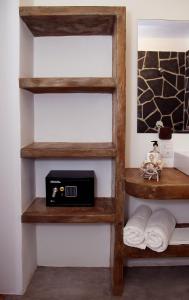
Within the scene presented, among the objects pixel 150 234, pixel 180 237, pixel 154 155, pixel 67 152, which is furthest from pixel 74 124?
pixel 180 237

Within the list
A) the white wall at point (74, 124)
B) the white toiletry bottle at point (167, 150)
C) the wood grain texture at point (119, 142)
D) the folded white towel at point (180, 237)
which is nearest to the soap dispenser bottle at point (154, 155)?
the white toiletry bottle at point (167, 150)

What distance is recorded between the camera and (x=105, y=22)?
70.7 inches

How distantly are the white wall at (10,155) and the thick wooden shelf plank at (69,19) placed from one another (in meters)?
0.12

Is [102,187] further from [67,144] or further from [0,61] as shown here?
[0,61]

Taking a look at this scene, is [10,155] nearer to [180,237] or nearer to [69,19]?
[69,19]

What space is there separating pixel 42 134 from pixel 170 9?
125 cm

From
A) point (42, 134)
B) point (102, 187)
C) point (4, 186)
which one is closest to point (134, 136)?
point (102, 187)

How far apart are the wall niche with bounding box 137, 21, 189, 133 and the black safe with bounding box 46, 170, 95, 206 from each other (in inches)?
22.0

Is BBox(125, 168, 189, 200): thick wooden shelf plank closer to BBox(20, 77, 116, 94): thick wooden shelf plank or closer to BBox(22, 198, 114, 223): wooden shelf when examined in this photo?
BBox(22, 198, 114, 223): wooden shelf

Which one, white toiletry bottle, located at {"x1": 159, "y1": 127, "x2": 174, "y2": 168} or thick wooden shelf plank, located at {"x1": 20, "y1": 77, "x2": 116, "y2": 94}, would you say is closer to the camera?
thick wooden shelf plank, located at {"x1": 20, "y1": 77, "x2": 116, "y2": 94}

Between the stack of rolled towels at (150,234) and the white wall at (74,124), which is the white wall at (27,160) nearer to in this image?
the white wall at (74,124)

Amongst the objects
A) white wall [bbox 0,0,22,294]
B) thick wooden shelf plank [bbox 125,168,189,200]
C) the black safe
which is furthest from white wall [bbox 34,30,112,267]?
thick wooden shelf plank [bbox 125,168,189,200]

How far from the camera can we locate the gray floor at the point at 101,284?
1825mm

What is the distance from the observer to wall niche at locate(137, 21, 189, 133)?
203 cm
